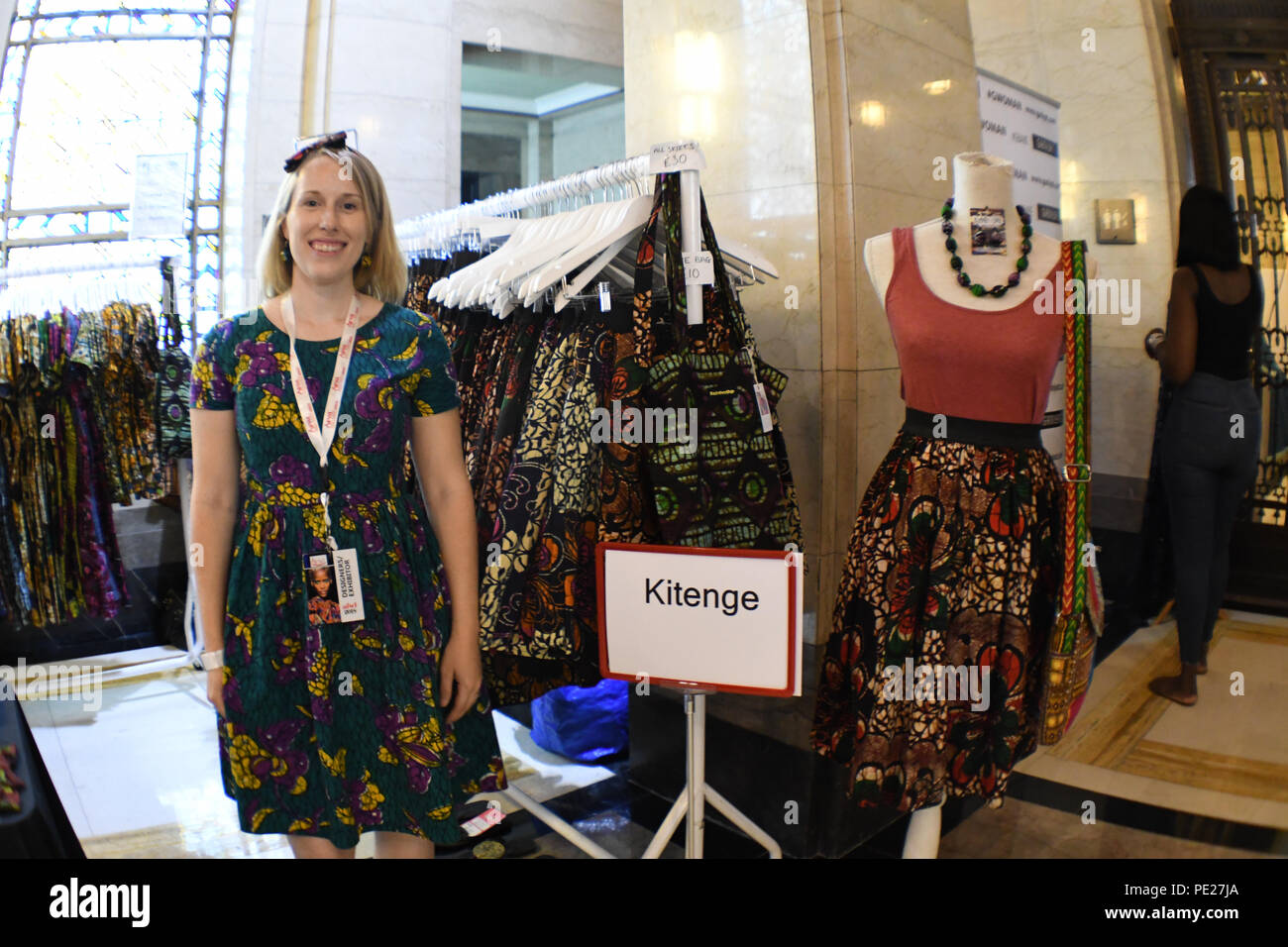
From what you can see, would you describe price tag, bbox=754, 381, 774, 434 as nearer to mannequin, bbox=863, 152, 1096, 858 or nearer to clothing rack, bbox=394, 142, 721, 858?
clothing rack, bbox=394, 142, 721, 858

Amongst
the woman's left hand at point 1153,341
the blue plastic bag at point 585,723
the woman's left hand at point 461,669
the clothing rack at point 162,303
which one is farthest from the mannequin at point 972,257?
the clothing rack at point 162,303

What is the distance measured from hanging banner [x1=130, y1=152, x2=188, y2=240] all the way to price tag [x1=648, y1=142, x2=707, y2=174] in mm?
2150

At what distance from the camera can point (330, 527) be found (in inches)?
59.1

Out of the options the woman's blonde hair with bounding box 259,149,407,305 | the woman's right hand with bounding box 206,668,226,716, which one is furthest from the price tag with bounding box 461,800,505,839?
the woman's blonde hair with bounding box 259,149,407,305

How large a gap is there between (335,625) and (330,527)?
0.58 ft

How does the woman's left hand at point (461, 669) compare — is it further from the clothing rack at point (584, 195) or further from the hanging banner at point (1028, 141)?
the hanging banner at point (1028, 141)

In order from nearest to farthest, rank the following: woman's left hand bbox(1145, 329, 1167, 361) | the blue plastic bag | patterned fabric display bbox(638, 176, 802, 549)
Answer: patterned fabric display bbox(638, 176, 802, 549), woman's left hand bbox(1145, 329, 1167, 361), the blue plastic bag

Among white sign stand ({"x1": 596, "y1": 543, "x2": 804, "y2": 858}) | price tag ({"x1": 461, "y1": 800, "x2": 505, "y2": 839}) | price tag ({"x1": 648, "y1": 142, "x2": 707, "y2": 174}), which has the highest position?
price tag ({"x1": 648, "y1": 142, "x2": 707, "y2": 174})

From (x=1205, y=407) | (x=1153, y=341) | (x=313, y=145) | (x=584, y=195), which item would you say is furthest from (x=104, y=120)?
(x=1205, y=407)

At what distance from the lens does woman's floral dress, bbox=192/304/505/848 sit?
1500 mm

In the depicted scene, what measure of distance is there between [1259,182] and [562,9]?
7.53 ft

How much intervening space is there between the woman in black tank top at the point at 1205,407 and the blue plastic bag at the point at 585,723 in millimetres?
1557

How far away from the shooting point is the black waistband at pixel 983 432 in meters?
1.67
